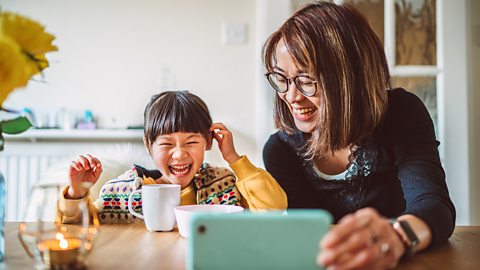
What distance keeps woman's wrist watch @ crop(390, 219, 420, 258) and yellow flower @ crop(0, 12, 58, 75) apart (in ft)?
1.73

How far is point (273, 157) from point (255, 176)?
0.26m

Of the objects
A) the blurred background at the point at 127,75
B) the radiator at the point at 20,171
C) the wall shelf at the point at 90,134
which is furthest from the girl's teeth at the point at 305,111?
the radiator at the point at 20,171

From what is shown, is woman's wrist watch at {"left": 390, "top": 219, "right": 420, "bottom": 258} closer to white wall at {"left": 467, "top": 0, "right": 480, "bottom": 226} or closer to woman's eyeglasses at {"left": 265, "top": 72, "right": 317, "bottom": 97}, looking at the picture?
woman's eyeglasses at {"left": 265, "top": 72, "right": 317, "bottom": 97}

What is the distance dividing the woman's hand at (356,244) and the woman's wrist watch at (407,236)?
0.10m

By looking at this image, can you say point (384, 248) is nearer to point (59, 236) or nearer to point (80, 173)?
point (59, 236)

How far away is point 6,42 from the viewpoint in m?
0.54

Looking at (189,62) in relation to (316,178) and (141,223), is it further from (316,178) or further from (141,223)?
(141,223)

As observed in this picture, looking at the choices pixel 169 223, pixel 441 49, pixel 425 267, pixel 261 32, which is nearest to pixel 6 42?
pixel 169 223

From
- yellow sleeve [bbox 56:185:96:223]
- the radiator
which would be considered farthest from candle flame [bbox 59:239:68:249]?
the radiator

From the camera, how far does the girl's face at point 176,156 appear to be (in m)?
1.09

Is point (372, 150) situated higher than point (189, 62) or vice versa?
point (189, 62)

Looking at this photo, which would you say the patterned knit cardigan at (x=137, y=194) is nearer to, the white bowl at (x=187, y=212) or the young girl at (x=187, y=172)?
the young girl at (x=187, y=172)

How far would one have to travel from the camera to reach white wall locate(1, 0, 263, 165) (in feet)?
7.55

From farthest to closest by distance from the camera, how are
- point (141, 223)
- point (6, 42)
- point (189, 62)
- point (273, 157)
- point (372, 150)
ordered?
point (189, 62), point (273, 157), point (372, 150), point (141, 223), point (6, 42)
